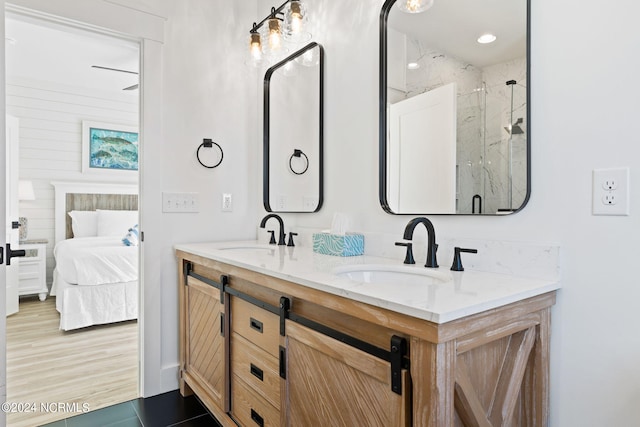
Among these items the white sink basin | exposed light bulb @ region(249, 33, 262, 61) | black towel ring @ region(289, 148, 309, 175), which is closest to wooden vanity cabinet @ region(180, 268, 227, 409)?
the white sink basin

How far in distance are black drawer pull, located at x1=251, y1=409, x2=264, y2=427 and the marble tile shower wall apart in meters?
1.09

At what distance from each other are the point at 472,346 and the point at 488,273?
434 millimetres

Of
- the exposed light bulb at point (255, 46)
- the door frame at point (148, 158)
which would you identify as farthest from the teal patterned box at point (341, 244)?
the exposed light bulb at point (255, 46)

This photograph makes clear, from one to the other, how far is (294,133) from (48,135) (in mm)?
4109

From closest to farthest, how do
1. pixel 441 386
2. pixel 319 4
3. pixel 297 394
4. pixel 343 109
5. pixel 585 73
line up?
pixel 441 386 < pixel 585 73 < pixel 297 394 < pixel 343 109 < pixel 319 4

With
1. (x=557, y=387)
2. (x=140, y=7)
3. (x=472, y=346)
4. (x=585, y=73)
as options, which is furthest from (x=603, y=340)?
(x=140, y=7)

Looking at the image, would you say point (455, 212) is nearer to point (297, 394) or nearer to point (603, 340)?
point (603, 340)

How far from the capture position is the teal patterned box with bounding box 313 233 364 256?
5.52 ft

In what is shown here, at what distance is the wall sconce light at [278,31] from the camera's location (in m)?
1.94

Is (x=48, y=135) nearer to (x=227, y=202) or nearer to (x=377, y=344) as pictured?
(x=227, y=202)

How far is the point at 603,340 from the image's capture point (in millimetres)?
1043

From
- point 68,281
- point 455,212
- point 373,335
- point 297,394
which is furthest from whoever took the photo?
point 68,281

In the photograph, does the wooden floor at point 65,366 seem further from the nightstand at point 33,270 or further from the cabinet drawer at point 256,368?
the cabinet drawer at point 256,368

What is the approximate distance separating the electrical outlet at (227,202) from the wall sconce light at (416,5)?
4.90 ft
